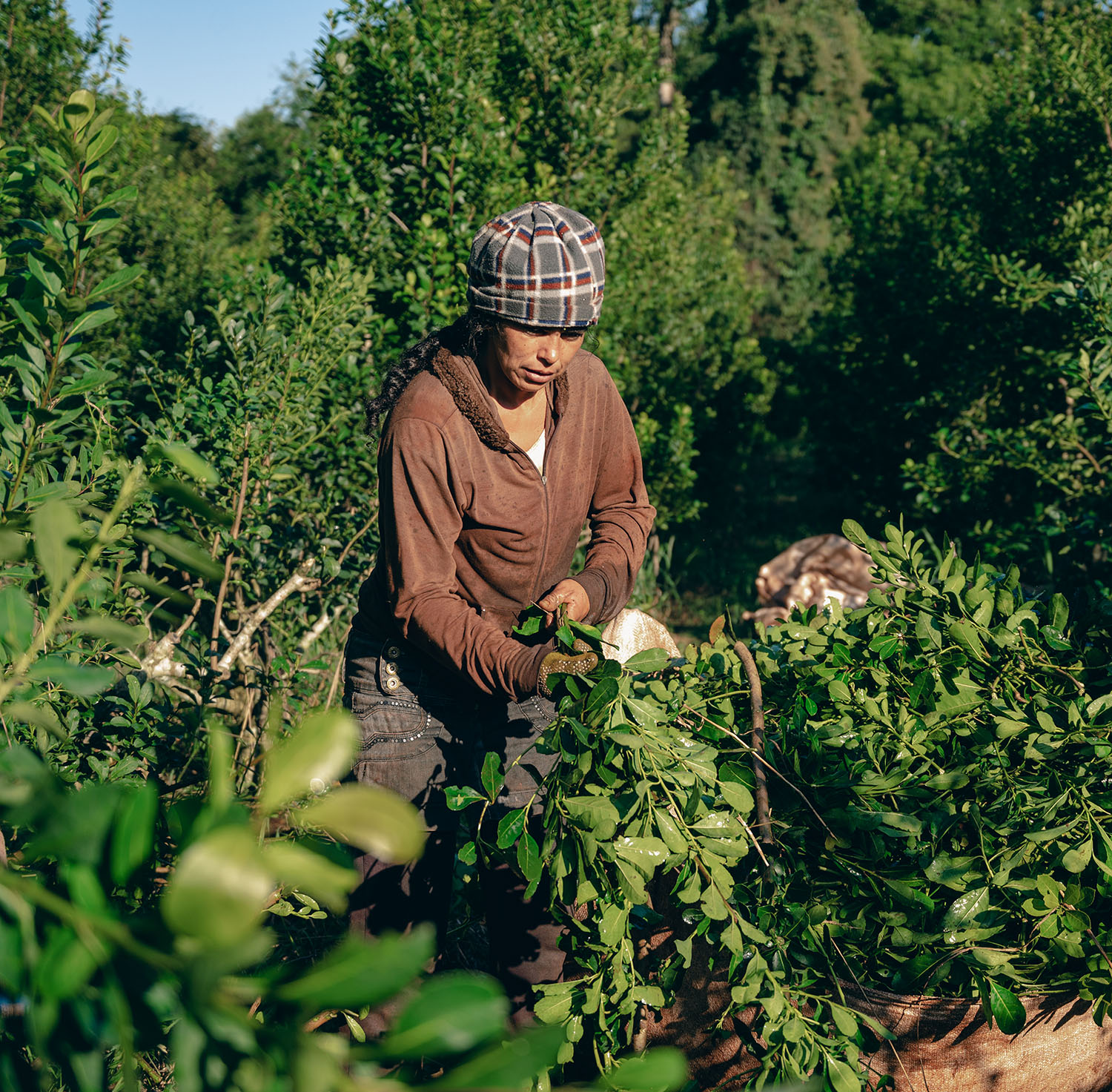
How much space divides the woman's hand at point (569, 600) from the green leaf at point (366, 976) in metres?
1.44

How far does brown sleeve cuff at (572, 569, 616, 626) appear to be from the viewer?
2.08 m

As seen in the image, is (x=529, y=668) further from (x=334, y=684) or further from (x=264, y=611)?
(x=334, y=684)

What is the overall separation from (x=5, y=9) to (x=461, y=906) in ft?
26.3

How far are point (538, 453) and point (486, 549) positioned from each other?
0.26 metres

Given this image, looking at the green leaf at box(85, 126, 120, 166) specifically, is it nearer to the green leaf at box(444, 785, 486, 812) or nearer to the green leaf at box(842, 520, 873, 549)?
the green leaf at box(444, 785, 486, 812)

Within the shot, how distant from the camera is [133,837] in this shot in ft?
1.86

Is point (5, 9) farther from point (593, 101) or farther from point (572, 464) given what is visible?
point (572, 464)

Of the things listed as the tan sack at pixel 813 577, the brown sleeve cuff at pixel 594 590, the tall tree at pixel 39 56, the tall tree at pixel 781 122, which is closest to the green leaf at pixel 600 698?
the brown sleeve cuff at pixel 594 590

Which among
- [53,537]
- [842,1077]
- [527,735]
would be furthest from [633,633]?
[53,537]

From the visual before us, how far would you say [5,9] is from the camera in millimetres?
7195

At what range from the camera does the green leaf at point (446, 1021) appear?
48 cm

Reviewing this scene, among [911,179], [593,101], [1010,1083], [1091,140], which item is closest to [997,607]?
[1010,1083]

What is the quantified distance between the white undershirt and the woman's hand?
278mm

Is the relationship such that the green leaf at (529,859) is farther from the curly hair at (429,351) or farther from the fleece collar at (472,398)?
the curly hair at (429,351)
